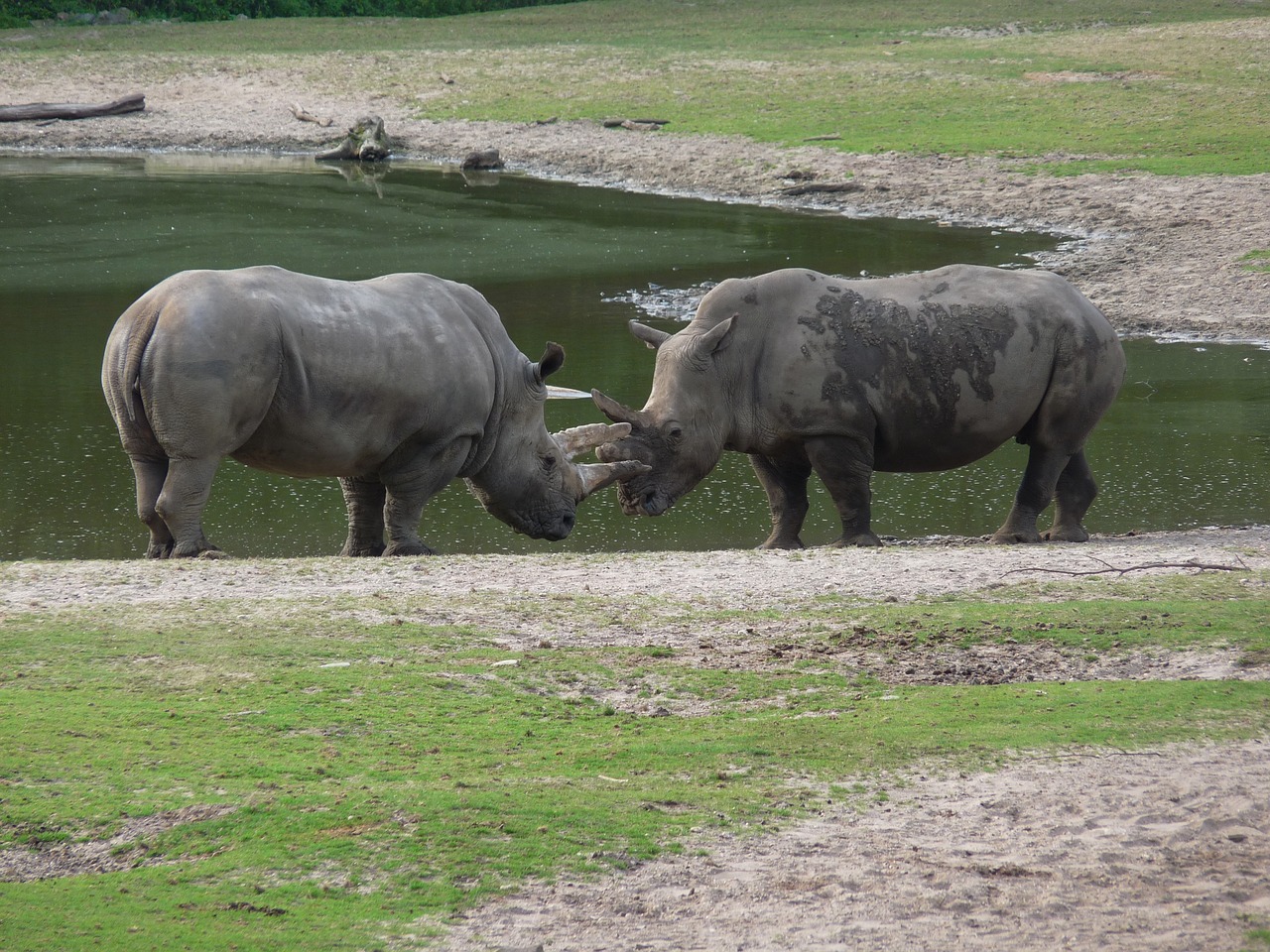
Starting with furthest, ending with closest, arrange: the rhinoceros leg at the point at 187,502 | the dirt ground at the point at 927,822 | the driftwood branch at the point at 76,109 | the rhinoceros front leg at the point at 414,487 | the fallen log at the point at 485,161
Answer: the driftwood branch at the point at 76,109
the fallen log at the point at 485,161
the rhinoceros front leg at the point at 414,487
the rhinoceros leg at the point at 187,502
the dirt ground at the point at 927,822

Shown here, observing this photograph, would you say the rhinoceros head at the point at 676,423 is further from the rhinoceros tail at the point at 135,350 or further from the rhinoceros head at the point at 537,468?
the rhinoceros tail at the point at 135,350

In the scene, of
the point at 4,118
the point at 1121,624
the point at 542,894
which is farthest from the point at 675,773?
the point at 4,118

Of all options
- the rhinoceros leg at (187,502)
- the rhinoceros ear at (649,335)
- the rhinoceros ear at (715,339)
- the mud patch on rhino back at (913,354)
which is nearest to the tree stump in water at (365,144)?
the rhinoceros ear at (649,335)

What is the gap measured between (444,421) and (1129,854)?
6153 millimetres

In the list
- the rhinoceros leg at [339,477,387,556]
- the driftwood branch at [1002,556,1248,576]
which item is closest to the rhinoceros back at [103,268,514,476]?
the rhinoceros leg at [339,477,387,556]

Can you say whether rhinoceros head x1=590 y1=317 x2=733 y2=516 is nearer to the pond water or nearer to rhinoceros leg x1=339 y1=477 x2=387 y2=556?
the pond water

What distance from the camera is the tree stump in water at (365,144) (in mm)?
32812

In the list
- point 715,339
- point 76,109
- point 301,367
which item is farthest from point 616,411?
point 76,109

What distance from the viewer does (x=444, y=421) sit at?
34.1 feet

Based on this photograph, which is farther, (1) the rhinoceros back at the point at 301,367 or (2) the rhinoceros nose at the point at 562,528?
(2) the rhinoceros nose at the point at 562,528

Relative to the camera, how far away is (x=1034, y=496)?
433 inches

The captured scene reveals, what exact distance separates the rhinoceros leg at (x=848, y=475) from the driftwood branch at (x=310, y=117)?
2619 cm

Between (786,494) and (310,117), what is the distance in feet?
85.8

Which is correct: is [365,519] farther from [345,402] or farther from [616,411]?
[616,411]
